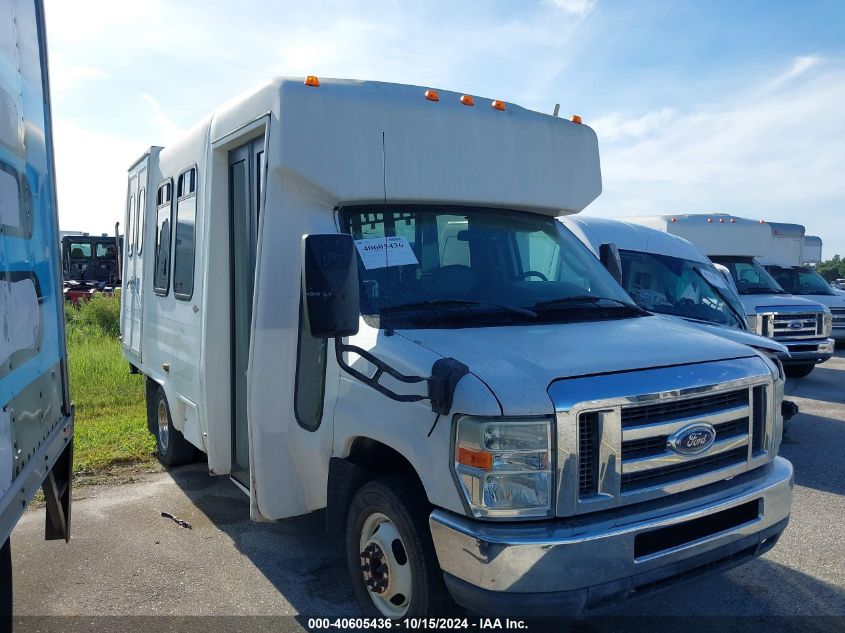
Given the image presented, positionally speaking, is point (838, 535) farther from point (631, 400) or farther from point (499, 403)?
point (499, 403)

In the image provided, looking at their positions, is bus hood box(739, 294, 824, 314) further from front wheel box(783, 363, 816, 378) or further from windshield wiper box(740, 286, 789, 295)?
front wheel box(783, 363, 816, 378)

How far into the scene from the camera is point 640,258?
839cm

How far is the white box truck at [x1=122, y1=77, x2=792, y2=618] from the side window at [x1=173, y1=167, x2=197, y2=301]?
0.08 meters

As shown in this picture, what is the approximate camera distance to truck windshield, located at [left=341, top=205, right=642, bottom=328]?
151 inches

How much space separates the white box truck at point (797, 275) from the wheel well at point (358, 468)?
41.0 feet

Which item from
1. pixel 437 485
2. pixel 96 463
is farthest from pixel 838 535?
pixel 96 463

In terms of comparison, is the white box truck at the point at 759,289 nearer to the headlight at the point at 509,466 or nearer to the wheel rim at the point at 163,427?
the wheel rim at the point at 163,427

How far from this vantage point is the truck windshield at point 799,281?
15.0m

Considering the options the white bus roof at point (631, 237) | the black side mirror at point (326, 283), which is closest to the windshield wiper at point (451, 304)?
the black side mirror at point (326, 283)

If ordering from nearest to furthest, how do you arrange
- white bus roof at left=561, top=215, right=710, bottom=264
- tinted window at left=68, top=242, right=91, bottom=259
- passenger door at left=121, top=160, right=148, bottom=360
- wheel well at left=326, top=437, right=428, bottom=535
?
wheel well at left=326, top=437, right=428, bottom=535 → passenger door at left=121, top=160, right=148, bottom=360 → white bus roof at left=561, top=215, right=710, bottom=264 → tinted window at left=68, top=242, right=91, bottom=259

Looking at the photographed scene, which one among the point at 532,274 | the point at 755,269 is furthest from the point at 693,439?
the point at 755,269

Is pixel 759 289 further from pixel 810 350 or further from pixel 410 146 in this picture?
pixel 410 146

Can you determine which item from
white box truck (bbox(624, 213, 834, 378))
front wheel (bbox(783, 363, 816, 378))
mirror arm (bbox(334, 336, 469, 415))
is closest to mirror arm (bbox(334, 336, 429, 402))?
mirror arm (bbox(334, 336, 469, 415))

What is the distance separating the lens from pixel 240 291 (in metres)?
5.10
